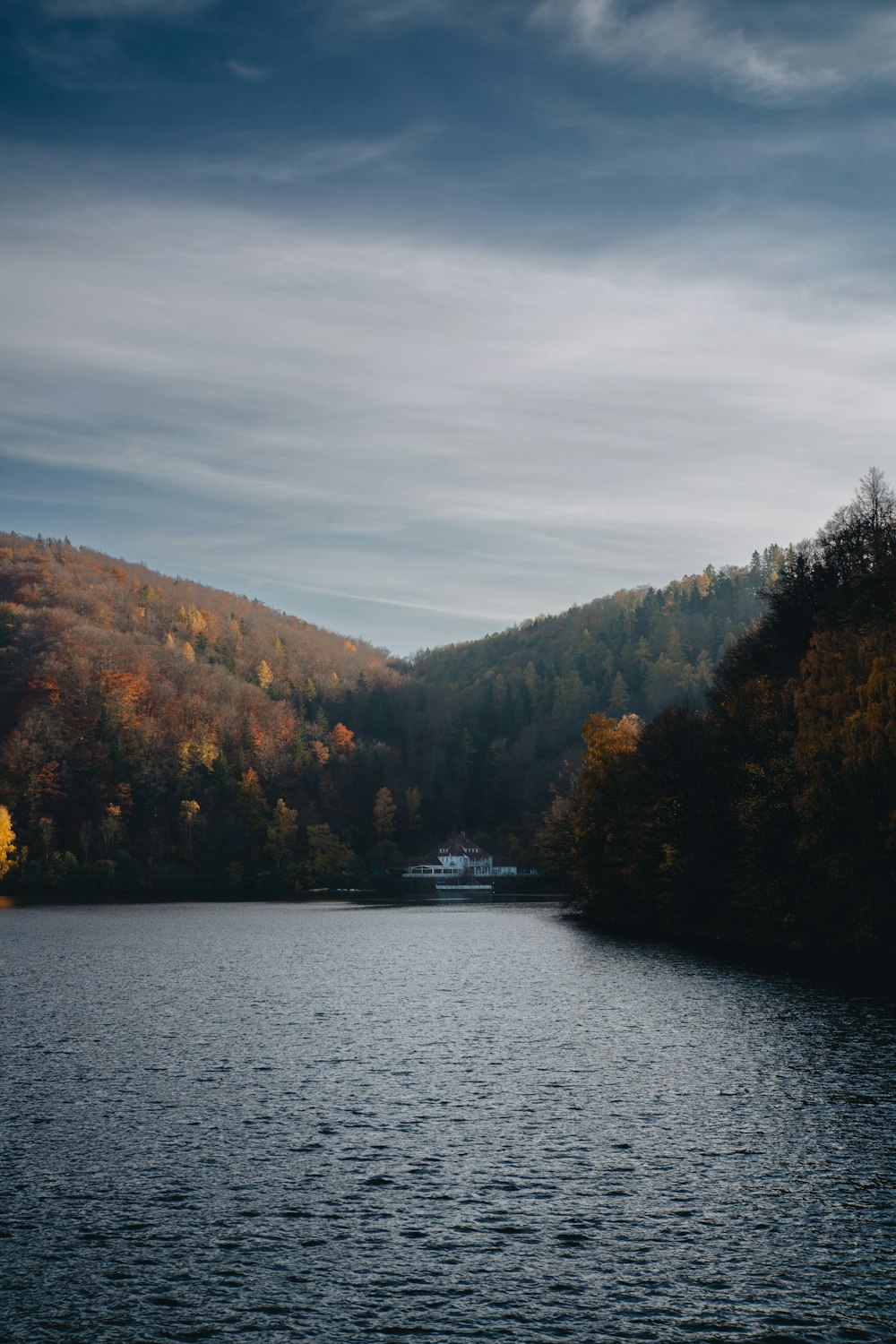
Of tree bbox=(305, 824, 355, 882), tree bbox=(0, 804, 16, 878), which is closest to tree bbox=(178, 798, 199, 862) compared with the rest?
tree bbox=(305, 824, 355, 882)

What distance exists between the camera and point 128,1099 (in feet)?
97.5

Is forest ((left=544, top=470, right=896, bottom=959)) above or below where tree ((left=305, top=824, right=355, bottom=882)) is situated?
above

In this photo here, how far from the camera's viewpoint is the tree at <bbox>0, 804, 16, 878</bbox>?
526ft

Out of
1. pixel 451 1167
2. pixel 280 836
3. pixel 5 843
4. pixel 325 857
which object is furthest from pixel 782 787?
pixel 280 836

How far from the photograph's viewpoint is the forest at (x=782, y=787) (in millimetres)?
53719

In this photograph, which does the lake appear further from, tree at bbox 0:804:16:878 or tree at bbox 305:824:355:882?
tree at bbox 305:824:355:882

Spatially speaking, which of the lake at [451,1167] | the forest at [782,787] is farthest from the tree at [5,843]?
the lake at [451,1167]

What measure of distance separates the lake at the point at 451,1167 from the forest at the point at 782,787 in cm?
1002

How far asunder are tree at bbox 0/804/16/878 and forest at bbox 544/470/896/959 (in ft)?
319

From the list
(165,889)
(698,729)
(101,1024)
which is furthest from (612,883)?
(165,889)

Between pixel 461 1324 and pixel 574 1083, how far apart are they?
1572 cm

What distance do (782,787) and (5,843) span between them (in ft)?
425

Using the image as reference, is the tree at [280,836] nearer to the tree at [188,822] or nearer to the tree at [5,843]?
the tree at [188,822]

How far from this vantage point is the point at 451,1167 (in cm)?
2394
